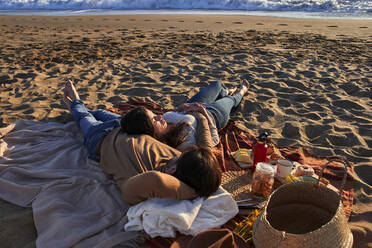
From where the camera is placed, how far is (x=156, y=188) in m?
2.04

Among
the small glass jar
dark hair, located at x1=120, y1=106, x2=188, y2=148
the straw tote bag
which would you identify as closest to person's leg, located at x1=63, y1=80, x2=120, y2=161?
dark hair, located at x1=120, y1=106, x2=188, y2=148

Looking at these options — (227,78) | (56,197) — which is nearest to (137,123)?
(56,197)

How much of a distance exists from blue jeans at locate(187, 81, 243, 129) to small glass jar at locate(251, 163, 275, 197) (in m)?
1.29

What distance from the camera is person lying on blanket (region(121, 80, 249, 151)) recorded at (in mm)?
2762

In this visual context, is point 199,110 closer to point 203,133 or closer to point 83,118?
point 203,133

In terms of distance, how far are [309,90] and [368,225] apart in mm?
3285

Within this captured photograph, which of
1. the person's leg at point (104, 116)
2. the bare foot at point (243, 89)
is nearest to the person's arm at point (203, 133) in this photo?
the person's leg at point (104, 116)

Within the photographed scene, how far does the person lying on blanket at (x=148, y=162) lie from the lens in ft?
6.79

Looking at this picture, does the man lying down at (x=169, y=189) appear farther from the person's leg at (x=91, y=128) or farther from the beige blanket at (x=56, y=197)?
the person's leg at (x=91, y=128)

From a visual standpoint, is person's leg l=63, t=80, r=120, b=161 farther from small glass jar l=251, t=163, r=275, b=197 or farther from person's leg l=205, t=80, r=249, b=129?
small glass jar l=251, t=163, r=275, b=197

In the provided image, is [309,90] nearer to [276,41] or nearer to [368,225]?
[368,225]

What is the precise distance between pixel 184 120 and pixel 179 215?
1.48 metres

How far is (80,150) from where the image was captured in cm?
337

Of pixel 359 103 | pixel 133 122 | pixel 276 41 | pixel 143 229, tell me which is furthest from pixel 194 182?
pixel 276 41
